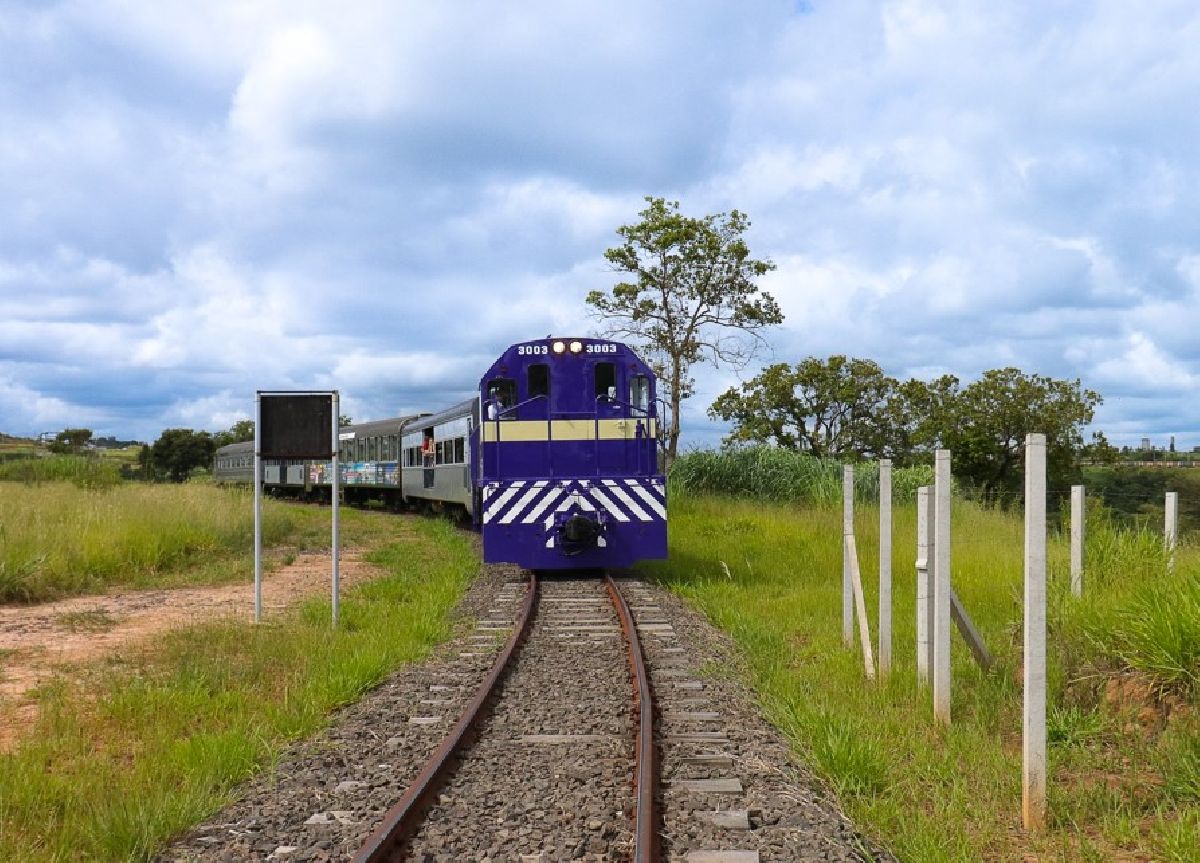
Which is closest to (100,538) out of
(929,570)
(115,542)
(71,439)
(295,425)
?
(115,542)

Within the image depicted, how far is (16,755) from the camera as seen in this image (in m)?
5.70

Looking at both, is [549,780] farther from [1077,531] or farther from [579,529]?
[579,529]

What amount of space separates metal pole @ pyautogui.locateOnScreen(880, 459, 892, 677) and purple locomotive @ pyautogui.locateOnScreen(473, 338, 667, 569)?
5597 millimetres

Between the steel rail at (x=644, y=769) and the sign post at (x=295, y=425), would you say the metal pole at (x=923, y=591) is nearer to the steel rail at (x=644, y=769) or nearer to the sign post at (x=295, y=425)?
the steel rail at (x=644, y=769)

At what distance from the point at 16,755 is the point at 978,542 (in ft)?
39.7

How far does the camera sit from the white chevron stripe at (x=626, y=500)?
13.2 metres

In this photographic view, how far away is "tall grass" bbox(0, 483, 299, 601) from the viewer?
42.2 ft

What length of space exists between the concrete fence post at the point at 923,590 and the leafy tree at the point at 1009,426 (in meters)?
32.8

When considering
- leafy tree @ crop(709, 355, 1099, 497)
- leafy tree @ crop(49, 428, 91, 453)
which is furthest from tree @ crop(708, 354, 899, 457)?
leafy tree @ crop(49, 428, 91, 453)

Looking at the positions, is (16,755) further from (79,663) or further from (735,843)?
(735,843)

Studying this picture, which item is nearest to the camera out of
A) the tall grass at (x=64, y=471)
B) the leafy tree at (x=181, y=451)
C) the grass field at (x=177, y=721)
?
the grass field at (x=177, y=721)

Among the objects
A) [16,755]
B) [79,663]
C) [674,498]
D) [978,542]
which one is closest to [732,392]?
[674,498]

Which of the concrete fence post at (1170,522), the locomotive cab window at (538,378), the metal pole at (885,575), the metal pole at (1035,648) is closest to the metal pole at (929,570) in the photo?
the metal pole at (885,575)

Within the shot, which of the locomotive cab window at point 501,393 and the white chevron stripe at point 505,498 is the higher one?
the locomotive cab window at point 501,393
